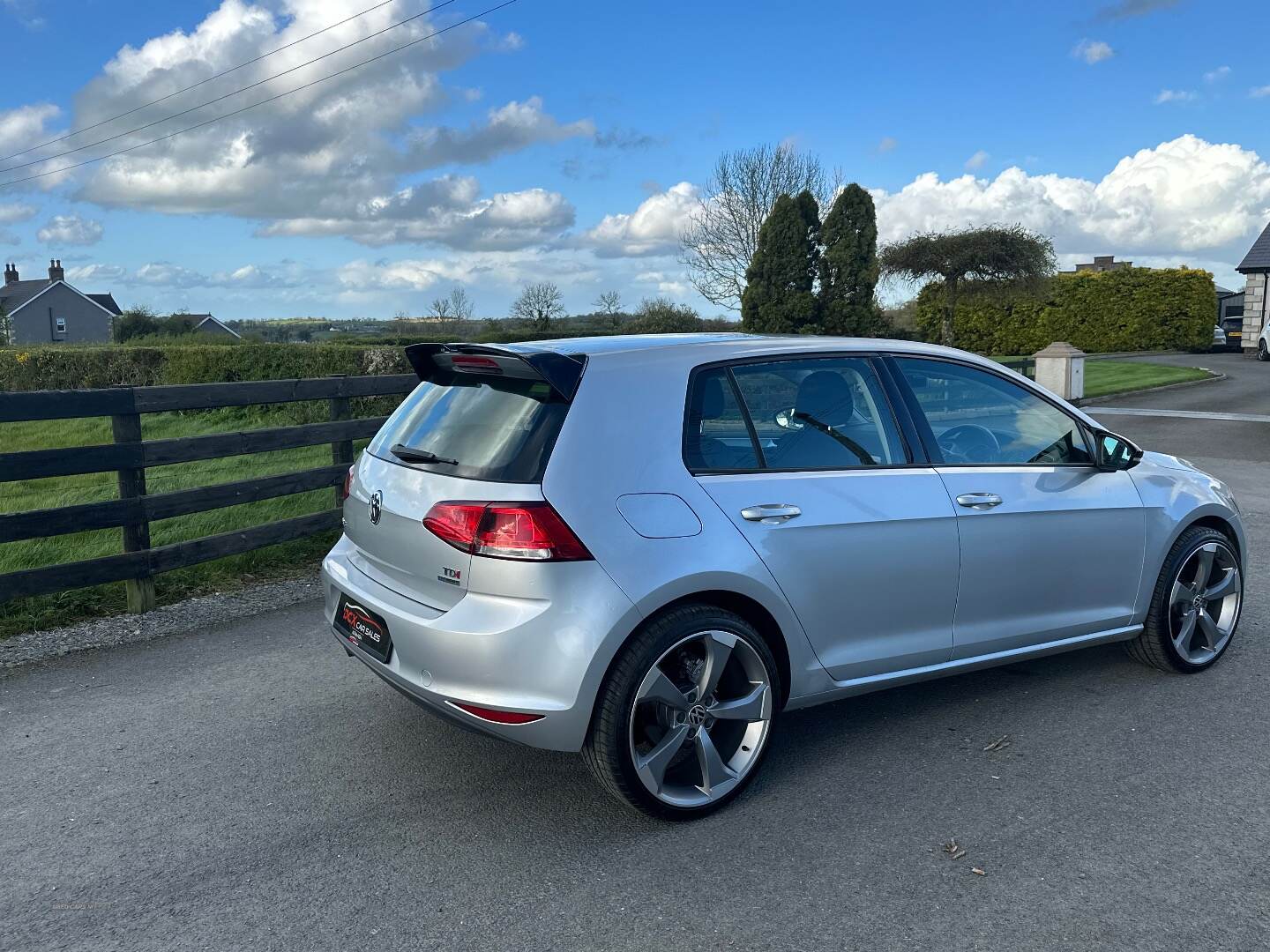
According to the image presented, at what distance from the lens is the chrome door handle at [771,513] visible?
3.56 meters

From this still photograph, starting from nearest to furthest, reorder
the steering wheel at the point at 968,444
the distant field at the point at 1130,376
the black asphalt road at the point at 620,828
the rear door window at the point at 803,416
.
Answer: the black asphalt road at the point at 620,828, the rear door window at the point at 803,416, the steering wheel at the point at 968,444, the distant field at the point at 1130,376

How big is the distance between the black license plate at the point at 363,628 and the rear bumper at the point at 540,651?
37cm

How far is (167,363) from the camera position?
24641mm

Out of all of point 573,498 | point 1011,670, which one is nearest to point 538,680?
point 573,498

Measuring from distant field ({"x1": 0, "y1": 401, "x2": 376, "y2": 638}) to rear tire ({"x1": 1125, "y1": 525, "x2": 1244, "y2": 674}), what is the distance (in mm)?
5333

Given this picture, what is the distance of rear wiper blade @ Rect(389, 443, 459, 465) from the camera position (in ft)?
11.8

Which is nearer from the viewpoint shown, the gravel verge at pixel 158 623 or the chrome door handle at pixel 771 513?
the chrome door handle at pixel 771 513

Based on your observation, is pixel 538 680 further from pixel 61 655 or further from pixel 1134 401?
pixel 1134 401

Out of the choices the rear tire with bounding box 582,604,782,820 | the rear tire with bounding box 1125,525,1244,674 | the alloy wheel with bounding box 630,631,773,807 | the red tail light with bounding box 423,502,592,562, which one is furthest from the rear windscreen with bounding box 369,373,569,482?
the rear tire with bounding box 1125,525,1244,674

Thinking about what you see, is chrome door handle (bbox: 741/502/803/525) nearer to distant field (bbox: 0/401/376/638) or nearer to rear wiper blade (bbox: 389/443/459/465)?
rear wiper blade (bbox: 389/443/459/465)

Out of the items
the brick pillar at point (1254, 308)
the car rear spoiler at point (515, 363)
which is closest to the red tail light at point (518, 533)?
the car rear spoiler at point (515, 363)

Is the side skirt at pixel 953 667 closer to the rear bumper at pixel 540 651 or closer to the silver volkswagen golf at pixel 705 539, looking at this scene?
the silver volkswagen golf at pixel 705 539

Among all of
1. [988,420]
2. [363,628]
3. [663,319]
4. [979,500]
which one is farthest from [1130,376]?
[363,628]

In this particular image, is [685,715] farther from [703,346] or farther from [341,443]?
[341,443]
